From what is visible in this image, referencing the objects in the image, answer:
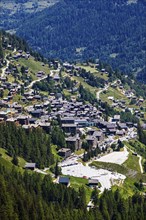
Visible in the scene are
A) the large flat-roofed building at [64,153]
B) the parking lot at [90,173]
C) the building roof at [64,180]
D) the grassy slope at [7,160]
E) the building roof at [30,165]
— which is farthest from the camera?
the large flat-roofed building at [64,153]

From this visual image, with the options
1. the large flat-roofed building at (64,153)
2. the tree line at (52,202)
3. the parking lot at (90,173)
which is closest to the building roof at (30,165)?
the parking lot at (90,173)

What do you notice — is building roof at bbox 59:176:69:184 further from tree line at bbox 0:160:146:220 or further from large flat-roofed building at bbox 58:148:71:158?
large flat-roofed building at bbox 58:148:71:158

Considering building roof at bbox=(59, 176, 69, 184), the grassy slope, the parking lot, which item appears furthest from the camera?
the parking lot

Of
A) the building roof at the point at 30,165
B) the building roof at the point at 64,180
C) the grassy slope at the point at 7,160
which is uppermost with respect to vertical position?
the grassy slope at the point at 7,160

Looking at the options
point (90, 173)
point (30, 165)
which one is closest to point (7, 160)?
point (30, 165)

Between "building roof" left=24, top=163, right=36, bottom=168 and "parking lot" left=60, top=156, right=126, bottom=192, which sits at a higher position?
"building roof" left=24, top=163, right=36, bottom=168

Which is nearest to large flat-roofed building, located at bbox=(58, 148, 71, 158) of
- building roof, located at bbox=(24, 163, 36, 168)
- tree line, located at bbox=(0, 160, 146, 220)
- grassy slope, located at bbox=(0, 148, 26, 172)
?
grassy slope, located at bbox=(0, 148, 26, 172)

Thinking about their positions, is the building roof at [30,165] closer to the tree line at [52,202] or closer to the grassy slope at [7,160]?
the grassy slope at [7,160]

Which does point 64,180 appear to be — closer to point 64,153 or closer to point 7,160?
point 7,160

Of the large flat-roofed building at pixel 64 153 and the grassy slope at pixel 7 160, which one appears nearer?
the grassy slope at pixel 7 160

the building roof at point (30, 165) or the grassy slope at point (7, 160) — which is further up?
the grassy slope at point (7, 160)

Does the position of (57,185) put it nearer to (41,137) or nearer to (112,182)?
(112,182)
